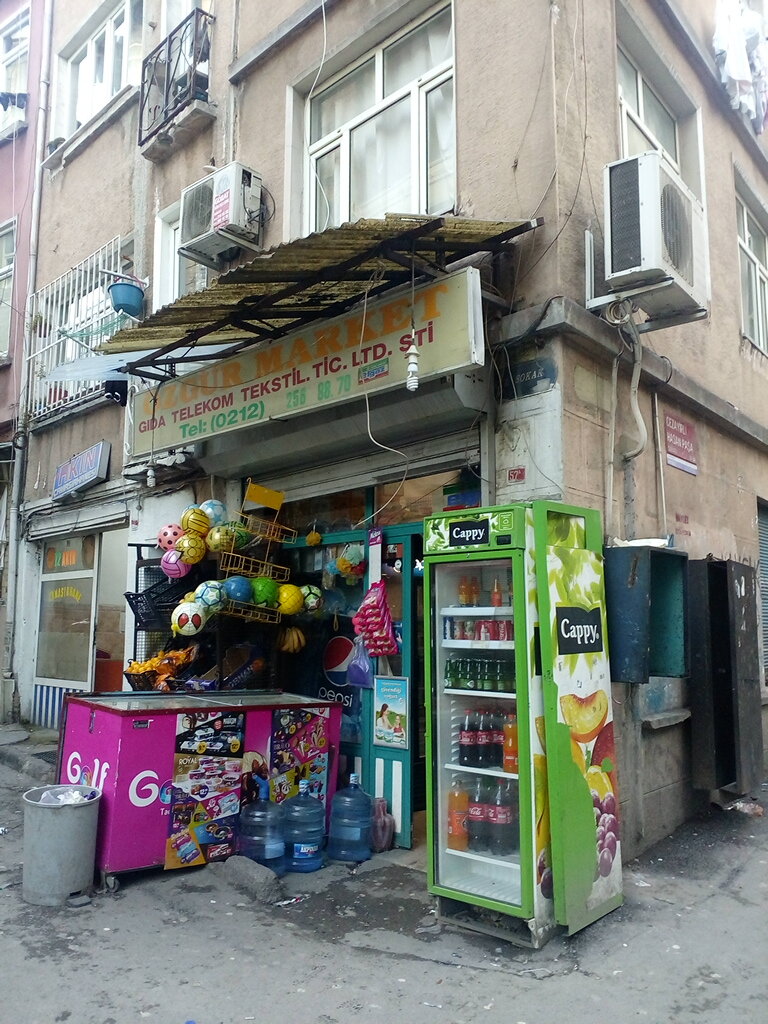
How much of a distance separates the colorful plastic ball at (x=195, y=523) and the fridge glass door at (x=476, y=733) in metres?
3.00

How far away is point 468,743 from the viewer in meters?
4.76

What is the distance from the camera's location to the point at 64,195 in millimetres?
11555

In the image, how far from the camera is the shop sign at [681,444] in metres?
6.67

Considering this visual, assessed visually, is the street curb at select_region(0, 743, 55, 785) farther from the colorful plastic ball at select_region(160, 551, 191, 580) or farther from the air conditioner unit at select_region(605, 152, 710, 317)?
the air conditioner unit at select_region(605, 152, 710, 317)

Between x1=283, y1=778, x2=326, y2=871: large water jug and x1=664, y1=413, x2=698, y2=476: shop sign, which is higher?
x1=664, y1=413, x2=698, y2=476: shop sign

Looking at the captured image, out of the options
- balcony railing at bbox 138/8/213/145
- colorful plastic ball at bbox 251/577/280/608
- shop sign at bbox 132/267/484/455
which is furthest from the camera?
balcony railing at bbox 138/8/213/145

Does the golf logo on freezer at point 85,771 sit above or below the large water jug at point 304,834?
above

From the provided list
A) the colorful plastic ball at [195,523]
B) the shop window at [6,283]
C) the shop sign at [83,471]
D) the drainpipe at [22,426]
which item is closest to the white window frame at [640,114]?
the colorful plastic ball at [195,523]

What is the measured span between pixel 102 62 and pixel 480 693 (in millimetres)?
11318

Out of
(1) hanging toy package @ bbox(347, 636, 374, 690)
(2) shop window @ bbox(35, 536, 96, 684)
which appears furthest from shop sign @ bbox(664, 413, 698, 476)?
(2) shop window @ bbox(35, 536, 96, 684)

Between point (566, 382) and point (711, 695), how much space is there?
2.88 meters

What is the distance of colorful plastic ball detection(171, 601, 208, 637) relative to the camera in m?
6.54

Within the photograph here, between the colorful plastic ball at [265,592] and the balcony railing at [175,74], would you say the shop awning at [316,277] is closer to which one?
the colorful plastic ball at [265,592]

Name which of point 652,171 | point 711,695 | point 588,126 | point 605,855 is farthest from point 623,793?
point 588,126
